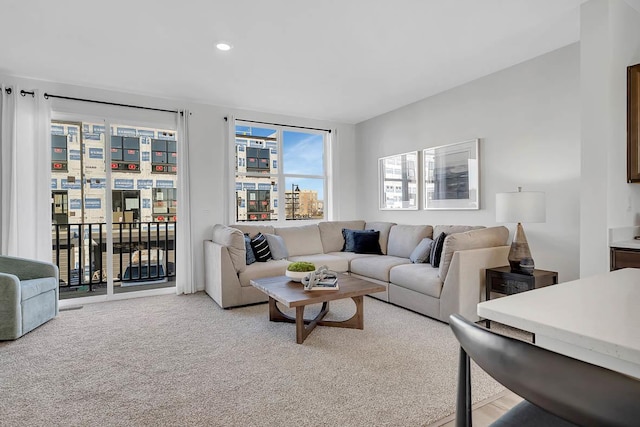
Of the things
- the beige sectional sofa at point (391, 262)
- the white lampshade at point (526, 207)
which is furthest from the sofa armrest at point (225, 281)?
the white lampshade at point (526, 207)

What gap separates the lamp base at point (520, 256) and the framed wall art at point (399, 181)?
1.86m

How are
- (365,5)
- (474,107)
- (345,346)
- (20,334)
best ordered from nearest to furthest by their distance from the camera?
(365,5)
(345,346)
(20,334)
(474,107)

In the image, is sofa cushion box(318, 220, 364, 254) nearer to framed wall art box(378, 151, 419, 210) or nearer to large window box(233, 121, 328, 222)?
large window box(233, 121, 328, 222)

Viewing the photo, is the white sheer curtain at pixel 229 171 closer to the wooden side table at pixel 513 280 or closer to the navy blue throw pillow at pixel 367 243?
the navy blue throw pillow at pixel 367 243

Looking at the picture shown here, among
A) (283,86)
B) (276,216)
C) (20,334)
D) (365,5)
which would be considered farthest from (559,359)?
(276,216)

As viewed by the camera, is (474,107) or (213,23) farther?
(474,107)

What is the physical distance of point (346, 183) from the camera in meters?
5.99

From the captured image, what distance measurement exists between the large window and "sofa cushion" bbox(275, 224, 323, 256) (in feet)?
1.57

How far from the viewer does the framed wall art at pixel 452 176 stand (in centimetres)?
406

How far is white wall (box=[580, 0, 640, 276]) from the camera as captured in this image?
2500 mm

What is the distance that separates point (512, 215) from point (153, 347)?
3.22m

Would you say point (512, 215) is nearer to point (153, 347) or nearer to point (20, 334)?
point (153, 347)

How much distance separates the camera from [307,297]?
277 centimetres

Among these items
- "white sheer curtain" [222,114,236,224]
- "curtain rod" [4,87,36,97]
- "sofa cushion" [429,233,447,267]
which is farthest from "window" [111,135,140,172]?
"sofa cushion" [429,233,447,267]
